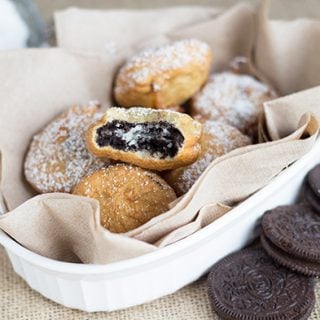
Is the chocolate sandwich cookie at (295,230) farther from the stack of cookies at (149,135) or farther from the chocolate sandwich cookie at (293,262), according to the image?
the stack of cookies at (149,135)

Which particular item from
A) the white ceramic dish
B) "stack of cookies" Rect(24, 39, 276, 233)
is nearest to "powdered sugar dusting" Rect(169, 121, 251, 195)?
"stack of cookies" Rect(24, 39, 276, 233)

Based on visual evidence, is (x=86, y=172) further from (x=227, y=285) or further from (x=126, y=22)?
(x=126, y=22)

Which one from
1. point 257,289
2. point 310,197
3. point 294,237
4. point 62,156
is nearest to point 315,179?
point 310,197

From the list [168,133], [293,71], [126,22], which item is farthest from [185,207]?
[126,22]

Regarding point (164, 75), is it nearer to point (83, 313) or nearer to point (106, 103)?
point (106, 103)

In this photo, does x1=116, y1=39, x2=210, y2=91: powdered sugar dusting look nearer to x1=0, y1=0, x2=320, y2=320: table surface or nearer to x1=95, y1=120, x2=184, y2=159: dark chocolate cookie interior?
x1=95, y1=120, x2=184, y2=159: dark chocolate cookie interior

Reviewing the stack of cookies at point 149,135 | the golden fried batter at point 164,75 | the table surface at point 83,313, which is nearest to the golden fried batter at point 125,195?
the stack of cookies at point 149,135
